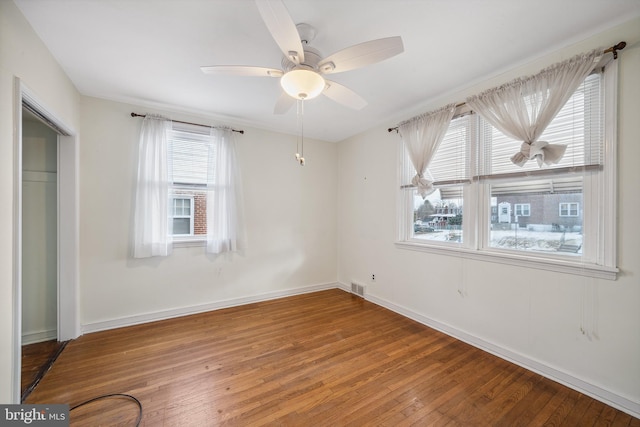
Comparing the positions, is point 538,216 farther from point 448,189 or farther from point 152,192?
point 152,192

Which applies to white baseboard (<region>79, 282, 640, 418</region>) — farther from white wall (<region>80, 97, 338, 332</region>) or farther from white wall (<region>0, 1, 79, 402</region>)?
white wall (<region>0, 1, 79, 402</region>)

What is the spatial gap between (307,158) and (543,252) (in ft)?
10.6

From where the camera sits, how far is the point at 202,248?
11.0ft

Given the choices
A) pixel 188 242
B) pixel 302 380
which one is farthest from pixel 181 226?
pixel 302 380

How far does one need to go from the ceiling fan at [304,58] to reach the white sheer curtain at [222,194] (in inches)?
70.3

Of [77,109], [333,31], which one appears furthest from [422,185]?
[77,109]

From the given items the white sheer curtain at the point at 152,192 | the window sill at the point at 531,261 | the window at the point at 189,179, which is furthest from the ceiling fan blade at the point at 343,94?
the white sheer curtain at the point at 152,192

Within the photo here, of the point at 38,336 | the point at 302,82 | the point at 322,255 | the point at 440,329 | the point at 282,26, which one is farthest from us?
the point at 322,255

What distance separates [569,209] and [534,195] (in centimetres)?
26

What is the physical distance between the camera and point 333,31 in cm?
179

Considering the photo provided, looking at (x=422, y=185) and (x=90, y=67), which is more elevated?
(x=90, y=67)

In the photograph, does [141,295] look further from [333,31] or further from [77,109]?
[333,31]

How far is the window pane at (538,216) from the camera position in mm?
1975

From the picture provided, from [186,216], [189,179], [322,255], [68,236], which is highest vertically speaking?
[189,179]
